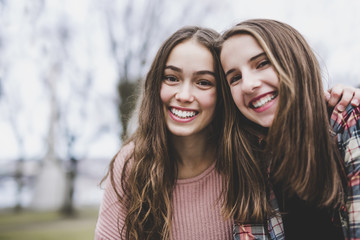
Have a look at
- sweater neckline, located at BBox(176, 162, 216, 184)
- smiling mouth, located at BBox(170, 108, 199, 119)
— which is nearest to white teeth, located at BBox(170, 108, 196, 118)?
smiling mouth, located at BBox(170, 108, 199, 119)

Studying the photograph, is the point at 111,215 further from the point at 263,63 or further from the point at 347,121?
the point at 347,121

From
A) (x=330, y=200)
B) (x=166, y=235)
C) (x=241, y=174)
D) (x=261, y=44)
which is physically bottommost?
(x=166, y=235)

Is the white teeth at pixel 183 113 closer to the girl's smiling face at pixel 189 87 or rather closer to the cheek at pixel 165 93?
the girl's smiling face at pixel 189 87

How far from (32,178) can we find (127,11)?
7513 mm

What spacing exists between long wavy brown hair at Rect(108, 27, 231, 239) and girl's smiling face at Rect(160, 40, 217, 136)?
0.19 ft

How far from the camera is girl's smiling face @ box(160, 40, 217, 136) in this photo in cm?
221

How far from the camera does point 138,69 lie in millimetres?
8062

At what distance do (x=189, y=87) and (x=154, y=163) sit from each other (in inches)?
26.5

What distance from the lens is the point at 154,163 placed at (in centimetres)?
237

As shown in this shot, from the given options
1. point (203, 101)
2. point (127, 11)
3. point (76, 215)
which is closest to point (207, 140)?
point (203, 101)

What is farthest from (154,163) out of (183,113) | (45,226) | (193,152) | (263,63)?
(45,226)

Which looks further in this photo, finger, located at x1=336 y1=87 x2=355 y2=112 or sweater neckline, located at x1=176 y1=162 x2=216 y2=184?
sweater neckline, located at x1=176 y1=162 x2=216 y2=184

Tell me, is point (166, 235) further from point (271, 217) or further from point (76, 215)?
point (76, 215)

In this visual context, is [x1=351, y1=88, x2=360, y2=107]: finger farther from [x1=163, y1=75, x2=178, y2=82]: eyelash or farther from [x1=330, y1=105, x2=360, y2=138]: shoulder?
[x1=163, y1=75, x2=178, y2=82]: eyelash
